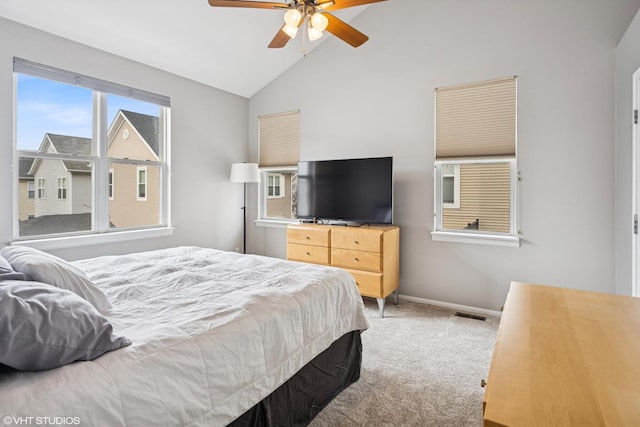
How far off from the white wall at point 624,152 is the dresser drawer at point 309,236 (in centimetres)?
249

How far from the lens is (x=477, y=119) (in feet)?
11.1

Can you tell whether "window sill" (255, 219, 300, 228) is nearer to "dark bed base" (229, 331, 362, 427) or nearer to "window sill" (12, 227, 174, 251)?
"window sill" (12, 227, 174, 251)

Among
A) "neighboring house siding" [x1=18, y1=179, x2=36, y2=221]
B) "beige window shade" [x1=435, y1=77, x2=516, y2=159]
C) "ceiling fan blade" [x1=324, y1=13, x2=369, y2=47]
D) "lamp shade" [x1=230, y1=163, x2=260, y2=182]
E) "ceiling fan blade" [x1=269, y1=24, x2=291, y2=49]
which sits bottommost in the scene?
"neighboring house siding" [x1=18, y1=179, x2=36, y2=221]

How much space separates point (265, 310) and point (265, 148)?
3734mm

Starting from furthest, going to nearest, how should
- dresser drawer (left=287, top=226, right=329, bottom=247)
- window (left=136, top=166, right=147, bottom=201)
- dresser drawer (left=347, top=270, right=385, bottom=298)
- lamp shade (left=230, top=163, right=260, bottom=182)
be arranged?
lamp shade (left=230, top=163, right=260, bottom=182)
window (left=136, top=166, right=147, bottom=201)
dresser drawer (left=287, top=226, right=329, bottom=247)
dresser drawer (left=347, top=270, right=385, bottom=298)

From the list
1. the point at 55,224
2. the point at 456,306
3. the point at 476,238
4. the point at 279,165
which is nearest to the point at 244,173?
the point at 279,165

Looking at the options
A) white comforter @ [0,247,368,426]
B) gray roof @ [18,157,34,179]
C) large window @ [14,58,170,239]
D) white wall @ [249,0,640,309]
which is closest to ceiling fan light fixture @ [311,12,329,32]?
white comforter @ [0,247,368,426]

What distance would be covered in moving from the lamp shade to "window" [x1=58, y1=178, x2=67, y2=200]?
1.82 meters

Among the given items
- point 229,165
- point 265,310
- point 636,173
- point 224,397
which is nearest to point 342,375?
point 265,310

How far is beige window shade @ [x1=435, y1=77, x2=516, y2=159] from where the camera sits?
128 inches

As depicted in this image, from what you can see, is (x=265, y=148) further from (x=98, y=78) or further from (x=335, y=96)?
(x=98, y=78)

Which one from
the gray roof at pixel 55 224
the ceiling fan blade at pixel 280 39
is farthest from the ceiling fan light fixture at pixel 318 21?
the gray roof at pixel 55 224

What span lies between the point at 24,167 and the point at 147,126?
1264mm

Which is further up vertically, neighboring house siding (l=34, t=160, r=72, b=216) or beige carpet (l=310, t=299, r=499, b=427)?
neighboring house siding (l=34, t=160, r=72, b=216)
